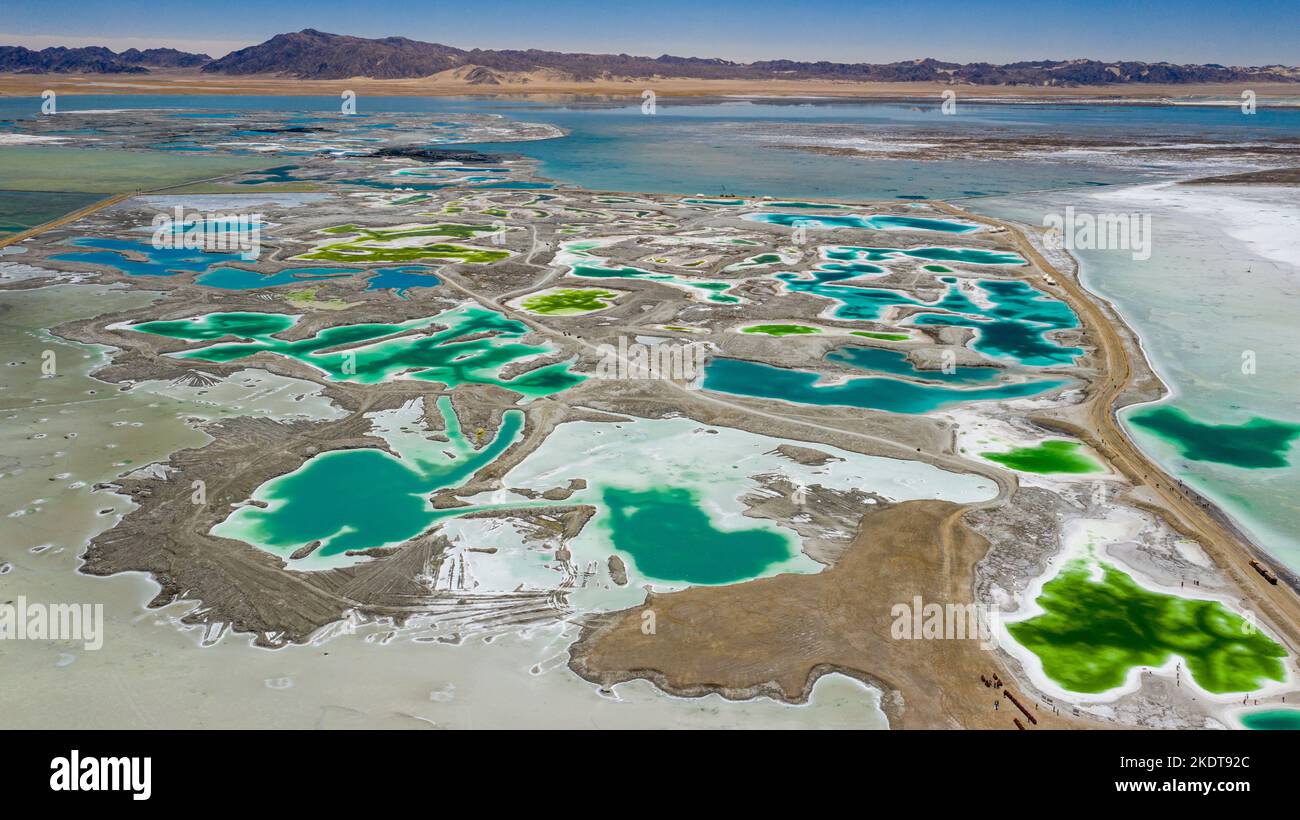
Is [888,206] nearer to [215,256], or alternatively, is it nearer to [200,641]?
[215,256]

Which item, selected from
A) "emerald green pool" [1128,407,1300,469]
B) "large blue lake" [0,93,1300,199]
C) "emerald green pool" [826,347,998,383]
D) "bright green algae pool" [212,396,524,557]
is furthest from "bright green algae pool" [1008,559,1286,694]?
"large blue lake" [0,93,1300,199]

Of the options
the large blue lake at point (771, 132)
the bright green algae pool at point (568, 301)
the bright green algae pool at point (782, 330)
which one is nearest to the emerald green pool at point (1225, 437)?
the bright green algae pool at point (782, 330)

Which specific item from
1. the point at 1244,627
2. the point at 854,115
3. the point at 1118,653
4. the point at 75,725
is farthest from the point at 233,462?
the point at 854,115

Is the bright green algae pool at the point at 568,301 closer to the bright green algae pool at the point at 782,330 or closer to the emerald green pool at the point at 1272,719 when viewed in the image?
the bright green algae pool at the point at 782,330

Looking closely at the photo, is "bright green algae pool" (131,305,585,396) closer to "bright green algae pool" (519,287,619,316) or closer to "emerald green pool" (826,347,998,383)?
"bright green algae pool" (519,287,619,316)

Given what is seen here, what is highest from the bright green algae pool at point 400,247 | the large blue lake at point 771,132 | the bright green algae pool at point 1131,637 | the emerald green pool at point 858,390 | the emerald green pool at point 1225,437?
the large blue lake at point 771,132

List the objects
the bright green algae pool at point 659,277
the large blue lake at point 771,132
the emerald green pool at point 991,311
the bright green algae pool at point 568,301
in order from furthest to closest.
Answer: the large blue lake at point 771,132, the bright green algae pool at point 659,277, the bright green algae pool at point 568,301, the emerald green pool at point 991,311
